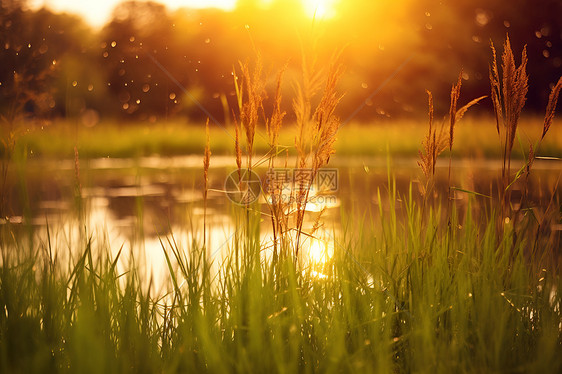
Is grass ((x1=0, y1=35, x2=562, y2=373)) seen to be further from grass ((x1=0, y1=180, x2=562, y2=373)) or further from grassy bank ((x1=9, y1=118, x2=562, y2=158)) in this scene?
grassy bank ((x1=9, y1=118, x2=562, y2=158))

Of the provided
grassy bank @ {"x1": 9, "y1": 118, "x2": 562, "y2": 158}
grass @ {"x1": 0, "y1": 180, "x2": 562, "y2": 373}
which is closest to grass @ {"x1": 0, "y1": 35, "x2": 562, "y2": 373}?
grass @ {"x1": 0, "y1": 180, "x2": 562, "y2": 373}

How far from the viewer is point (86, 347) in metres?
1.19

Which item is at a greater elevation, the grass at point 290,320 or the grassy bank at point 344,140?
the grassy bank at point 344,140

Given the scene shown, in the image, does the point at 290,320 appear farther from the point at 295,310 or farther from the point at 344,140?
the point at 344,140

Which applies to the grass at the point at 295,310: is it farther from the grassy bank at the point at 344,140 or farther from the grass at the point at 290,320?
the grassy bank at the point at 344,140

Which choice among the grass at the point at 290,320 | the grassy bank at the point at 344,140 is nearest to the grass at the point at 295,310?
the grass at the point at 290,320

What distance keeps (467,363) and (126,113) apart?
12294mm

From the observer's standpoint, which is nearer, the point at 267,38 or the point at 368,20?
the point at 267,38

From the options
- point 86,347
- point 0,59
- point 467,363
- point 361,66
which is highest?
point 361,66

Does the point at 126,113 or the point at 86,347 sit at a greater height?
the point at 126,113

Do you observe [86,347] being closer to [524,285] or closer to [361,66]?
[524,285]

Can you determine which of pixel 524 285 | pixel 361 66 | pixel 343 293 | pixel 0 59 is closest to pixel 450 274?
pixel 524 285

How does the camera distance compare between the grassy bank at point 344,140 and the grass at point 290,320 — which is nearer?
the grass at point 290,320

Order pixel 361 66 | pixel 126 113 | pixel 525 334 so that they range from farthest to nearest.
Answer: pixel 361 66, pixel 126 113, pixel 525 334
